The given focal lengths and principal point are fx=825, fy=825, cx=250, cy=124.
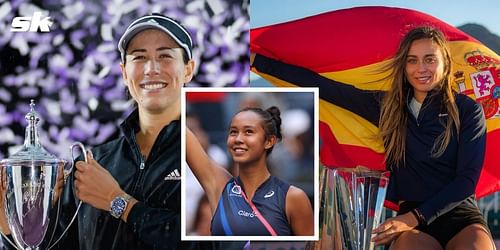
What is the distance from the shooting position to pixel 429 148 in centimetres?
407

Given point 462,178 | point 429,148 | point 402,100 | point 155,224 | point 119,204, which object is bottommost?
point 155,224

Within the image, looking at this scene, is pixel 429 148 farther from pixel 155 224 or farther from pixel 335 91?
pixel 155 224

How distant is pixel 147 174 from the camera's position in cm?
411

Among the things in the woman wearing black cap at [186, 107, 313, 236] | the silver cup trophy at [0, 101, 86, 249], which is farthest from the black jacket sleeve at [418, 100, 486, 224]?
the silver cup trophy at [0, 101, 86, 249]

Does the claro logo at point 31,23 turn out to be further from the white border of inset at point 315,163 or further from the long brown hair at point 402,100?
the long brown hair at point 402,100

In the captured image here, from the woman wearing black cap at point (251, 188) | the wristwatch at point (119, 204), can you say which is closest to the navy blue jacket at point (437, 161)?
the woman wearing black cap at point (251, 188)

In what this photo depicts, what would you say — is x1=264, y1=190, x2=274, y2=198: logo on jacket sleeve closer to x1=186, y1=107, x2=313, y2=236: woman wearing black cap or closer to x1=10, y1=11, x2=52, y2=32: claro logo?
x1=186, y1=107, x2=313, y2=236: woman wearing black cap

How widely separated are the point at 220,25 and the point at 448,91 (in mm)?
1187

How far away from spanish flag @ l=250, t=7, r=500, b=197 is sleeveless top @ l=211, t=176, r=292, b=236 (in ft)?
1.20

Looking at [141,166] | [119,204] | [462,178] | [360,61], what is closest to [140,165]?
[141,166]

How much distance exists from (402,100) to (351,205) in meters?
0.64

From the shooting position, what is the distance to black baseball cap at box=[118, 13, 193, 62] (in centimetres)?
410

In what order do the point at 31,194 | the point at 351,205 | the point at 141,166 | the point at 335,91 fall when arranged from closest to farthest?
1. the point at 31,194
2. the point at 351,205
3. the point at 141,166
4. the point at 335,91

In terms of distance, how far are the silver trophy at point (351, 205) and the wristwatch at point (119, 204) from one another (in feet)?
3.25
